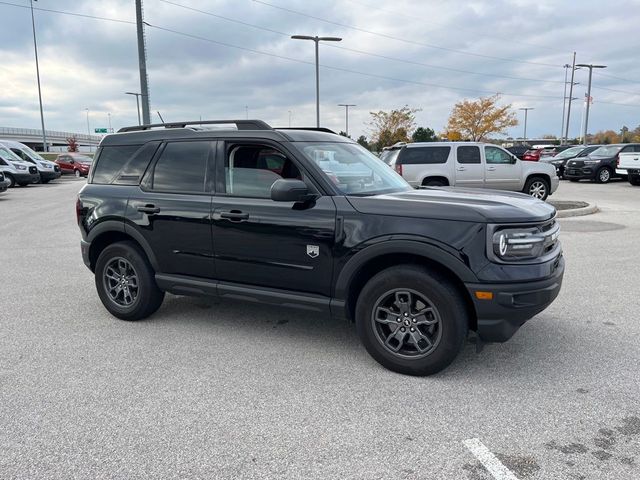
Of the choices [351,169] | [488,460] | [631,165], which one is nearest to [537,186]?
[631,165]

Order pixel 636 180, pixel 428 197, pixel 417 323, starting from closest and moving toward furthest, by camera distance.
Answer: pixel 417 323, pixel 428 197, pixel 636 180

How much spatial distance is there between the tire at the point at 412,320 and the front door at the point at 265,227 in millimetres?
416

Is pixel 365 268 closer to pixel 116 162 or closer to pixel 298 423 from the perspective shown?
pixel 298 423

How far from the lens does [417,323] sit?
140 inches

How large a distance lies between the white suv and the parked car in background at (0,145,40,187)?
18261mm

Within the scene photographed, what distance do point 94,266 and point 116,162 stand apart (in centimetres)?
112

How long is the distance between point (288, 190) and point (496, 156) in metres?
11.1

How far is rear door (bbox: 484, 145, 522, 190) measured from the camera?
13258 mm

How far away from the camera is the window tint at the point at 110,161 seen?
496 centimetres

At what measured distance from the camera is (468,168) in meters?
13.0

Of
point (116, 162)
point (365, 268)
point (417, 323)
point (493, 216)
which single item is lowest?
point (417, 323)

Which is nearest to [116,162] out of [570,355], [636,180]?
[570,355]

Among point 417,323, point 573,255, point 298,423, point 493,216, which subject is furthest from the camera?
point 573,255

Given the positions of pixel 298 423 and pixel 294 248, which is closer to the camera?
pixel 298 423
